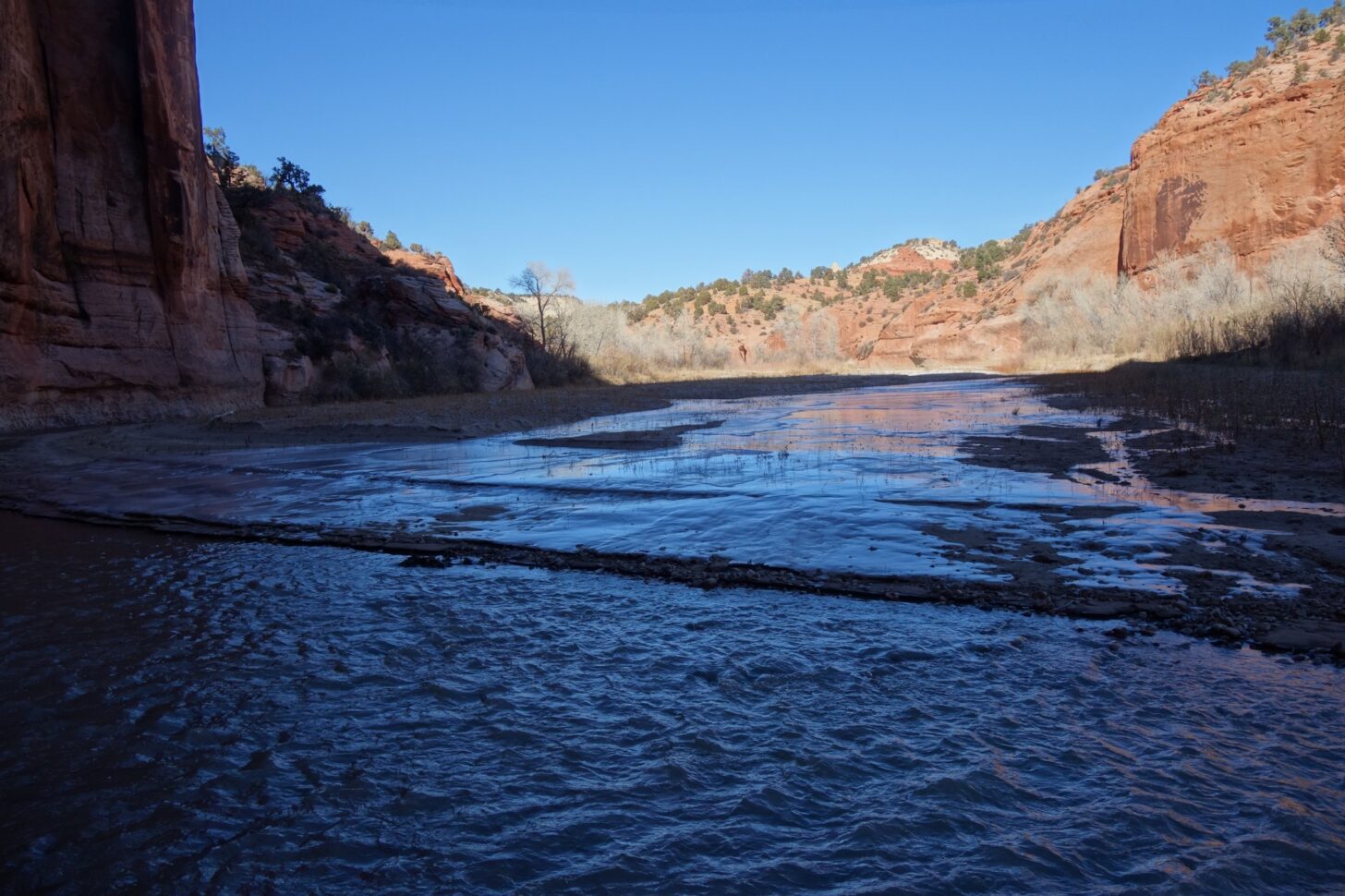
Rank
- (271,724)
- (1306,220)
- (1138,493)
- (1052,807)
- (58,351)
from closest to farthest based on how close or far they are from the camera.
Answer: (1052,807)
(271,724)
(1138,493)
(58,351)
(1306,220)

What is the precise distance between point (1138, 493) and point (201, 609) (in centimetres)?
790

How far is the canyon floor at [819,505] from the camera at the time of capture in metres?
4.83

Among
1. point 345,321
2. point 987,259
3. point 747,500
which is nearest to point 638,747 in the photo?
point 747,500

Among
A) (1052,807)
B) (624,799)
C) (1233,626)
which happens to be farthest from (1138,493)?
(624,799)

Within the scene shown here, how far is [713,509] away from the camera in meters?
7.82

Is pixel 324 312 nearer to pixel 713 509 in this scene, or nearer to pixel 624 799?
pixel 713 509

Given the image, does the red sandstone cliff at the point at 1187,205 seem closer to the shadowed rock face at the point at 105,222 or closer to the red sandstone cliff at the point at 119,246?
the red sandstone cliff at the point at 119,246

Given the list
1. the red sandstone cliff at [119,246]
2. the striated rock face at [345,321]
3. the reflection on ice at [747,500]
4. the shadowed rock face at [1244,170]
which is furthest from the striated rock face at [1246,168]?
the red sandstone cliff at [119,246]

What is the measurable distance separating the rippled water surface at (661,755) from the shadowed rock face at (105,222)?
1666 centimetres

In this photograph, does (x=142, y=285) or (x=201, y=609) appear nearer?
(x=201, y=609)

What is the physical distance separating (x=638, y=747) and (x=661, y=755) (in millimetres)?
110

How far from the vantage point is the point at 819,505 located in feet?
25.7

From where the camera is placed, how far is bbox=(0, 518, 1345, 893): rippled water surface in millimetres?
2320

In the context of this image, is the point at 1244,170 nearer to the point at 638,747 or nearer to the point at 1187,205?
the point at 1187,205
